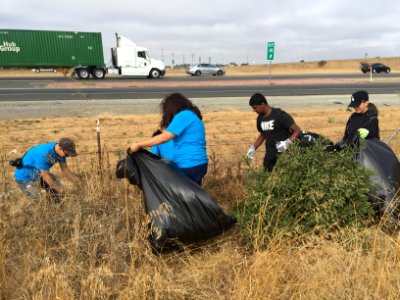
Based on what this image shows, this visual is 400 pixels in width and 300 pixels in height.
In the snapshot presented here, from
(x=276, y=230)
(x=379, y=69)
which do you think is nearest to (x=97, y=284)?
(x=276, y=230)

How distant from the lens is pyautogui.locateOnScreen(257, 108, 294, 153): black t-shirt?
377 centimetres

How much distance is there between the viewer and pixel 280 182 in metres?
2.67

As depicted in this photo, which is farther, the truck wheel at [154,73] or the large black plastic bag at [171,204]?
the truck wheel at [154,73]

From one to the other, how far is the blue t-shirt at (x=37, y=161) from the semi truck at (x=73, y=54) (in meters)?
26.0

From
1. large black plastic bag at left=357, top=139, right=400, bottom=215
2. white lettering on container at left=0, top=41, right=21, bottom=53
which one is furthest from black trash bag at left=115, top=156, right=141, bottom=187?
white lettering on container at left=0, top=41, right=21, bottom=53

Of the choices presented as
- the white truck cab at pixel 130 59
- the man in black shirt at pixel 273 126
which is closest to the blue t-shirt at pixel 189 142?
the man in black shirt at pixel 273 126

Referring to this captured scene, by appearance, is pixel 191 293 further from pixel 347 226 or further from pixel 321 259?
pixel 347 226

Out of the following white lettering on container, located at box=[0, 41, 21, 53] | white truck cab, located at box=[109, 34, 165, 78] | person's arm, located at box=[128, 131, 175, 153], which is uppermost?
white lettering on container, located at box=[0, 41, 21, 53]

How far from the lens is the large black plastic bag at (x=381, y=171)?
9.58ft

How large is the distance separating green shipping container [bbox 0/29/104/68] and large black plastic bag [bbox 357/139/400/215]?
2953 cm

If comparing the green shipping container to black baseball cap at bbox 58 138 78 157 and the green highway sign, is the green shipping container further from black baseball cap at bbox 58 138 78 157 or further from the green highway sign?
black baseball cap at bbox 58 138 78 157

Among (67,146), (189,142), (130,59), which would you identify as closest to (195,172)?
(189,142)

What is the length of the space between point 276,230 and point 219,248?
1.79ft

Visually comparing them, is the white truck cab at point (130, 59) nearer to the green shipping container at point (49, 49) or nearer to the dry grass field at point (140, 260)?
the green shipping container at point (49, 49)
